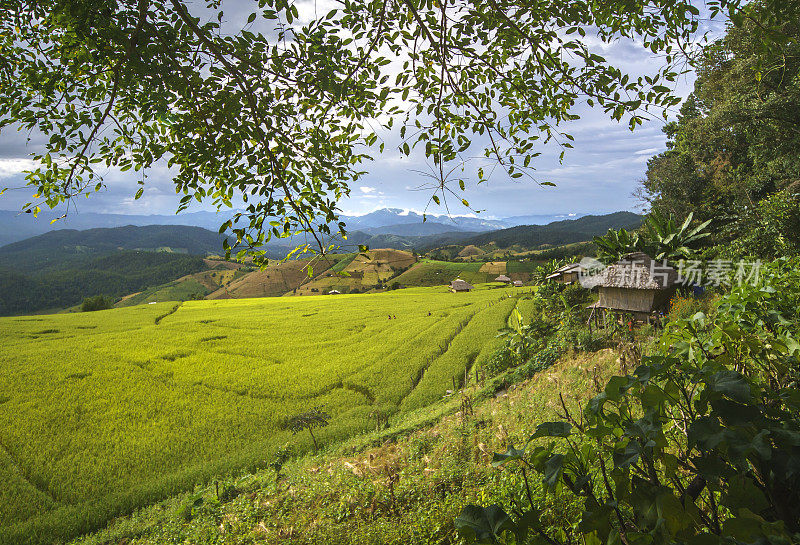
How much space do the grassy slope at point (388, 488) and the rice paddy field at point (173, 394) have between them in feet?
5.90

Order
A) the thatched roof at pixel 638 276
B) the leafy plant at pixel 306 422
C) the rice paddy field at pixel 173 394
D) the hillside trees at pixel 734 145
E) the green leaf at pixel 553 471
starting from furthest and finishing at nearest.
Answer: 1. the hillside trees at pixel 734 145
2. the thatched roof at pixel 638 276
3. the leafy plant at pixel 306 422
4. the rice paddy field at pixel 173 394
5. the green leaf at pixel 553 471

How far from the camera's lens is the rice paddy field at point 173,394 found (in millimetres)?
9141

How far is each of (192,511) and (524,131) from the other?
9768 millimetres

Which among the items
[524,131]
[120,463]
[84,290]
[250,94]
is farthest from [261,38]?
[84,290]

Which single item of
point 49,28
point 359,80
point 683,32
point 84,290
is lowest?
point 84,290

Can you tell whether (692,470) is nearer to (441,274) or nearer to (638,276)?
(638,276)

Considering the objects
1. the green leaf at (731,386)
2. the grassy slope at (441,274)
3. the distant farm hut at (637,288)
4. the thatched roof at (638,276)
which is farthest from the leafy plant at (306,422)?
the grassy slope at (441,274)

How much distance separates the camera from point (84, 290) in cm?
11119

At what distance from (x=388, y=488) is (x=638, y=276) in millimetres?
13504

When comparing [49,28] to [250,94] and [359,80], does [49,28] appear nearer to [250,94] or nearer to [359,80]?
[250,94]

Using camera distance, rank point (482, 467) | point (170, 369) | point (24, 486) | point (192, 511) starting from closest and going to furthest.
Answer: point (482, 467)
point (192, 511)
point (24, 486)
point (170, 369)

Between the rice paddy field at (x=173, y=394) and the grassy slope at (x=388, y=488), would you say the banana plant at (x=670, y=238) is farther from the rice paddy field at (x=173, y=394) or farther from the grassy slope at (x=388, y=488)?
the grassy slope at (x=388, y=488)

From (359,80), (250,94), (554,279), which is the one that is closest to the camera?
(250,94)

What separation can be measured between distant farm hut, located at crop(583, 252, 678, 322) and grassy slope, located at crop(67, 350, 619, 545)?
5.30m
